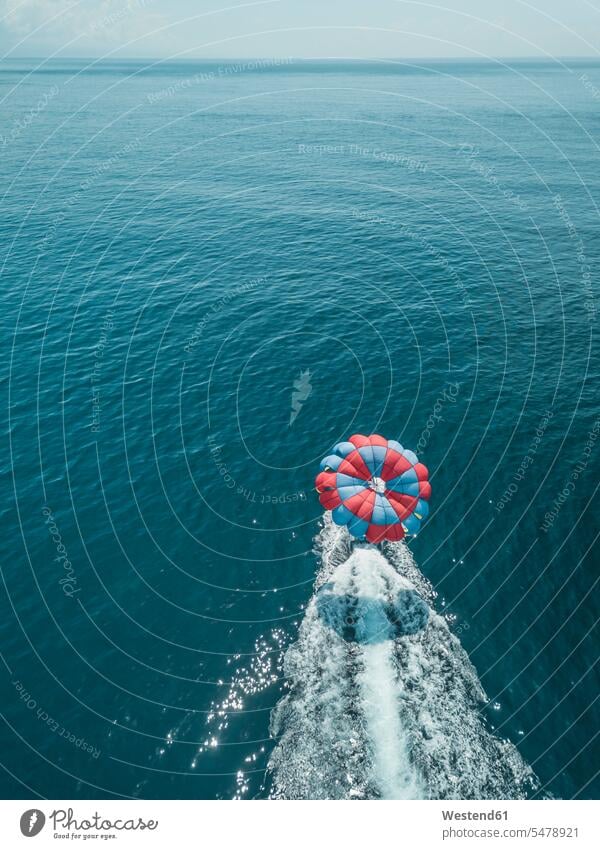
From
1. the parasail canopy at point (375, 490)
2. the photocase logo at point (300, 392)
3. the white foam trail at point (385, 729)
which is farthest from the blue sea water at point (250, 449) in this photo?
the white foam trail at point (385, 729)

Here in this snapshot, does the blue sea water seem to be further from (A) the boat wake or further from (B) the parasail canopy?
(B) the parasail canopy

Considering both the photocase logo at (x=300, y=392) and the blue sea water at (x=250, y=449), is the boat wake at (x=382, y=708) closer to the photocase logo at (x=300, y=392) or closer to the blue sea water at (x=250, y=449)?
the blue sea water at (x=250, y=449)

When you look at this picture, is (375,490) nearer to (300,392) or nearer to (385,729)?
(385,729)

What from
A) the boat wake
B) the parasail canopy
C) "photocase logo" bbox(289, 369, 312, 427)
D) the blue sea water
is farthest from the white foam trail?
"photocase logo" bbox(289, 369, 312, 427)
